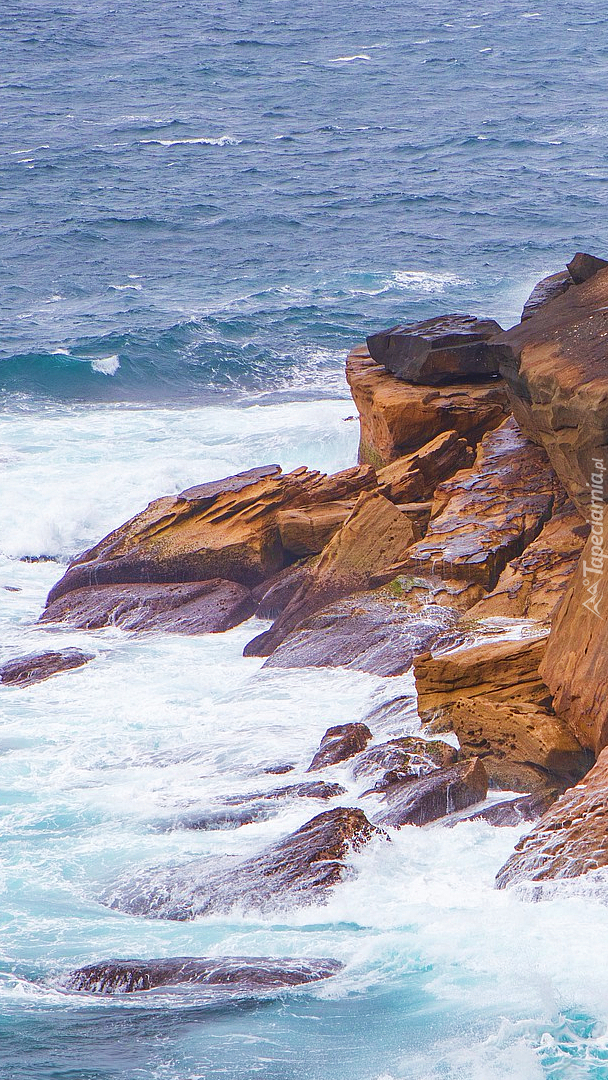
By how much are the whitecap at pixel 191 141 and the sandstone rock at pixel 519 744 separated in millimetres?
37660

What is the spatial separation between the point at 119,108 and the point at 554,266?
22.5 m

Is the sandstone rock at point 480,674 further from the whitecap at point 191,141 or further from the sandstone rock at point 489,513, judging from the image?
the whitecap at point 191,141

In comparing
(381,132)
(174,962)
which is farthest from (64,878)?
(381,132)

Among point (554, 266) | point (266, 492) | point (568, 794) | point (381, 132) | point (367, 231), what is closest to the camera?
point (568, 794)

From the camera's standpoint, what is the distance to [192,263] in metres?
35.5

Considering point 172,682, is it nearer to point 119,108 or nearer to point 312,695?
point 312,695

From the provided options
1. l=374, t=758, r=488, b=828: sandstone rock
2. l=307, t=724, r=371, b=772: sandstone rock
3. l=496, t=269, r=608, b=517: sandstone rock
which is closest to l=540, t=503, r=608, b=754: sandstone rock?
l=374, t=758, r=488, b=828: sandstone rock

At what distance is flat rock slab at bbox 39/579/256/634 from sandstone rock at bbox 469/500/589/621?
373 centimetres

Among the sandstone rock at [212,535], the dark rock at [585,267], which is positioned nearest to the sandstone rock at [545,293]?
the dark rock at [585,267]

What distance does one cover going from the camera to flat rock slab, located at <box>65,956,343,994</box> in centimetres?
886

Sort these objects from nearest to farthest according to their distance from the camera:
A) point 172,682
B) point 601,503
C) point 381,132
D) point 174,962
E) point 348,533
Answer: point 174,962 < point 601,503 < point 172,682 < point 348,533 < point 381,132

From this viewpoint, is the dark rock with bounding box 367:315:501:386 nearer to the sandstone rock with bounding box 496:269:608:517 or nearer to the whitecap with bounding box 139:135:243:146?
the sandstone rock with bounding box 496:269:608:517

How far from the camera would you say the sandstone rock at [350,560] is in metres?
15.7

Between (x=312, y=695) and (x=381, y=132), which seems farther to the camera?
(x=381, y=132)
